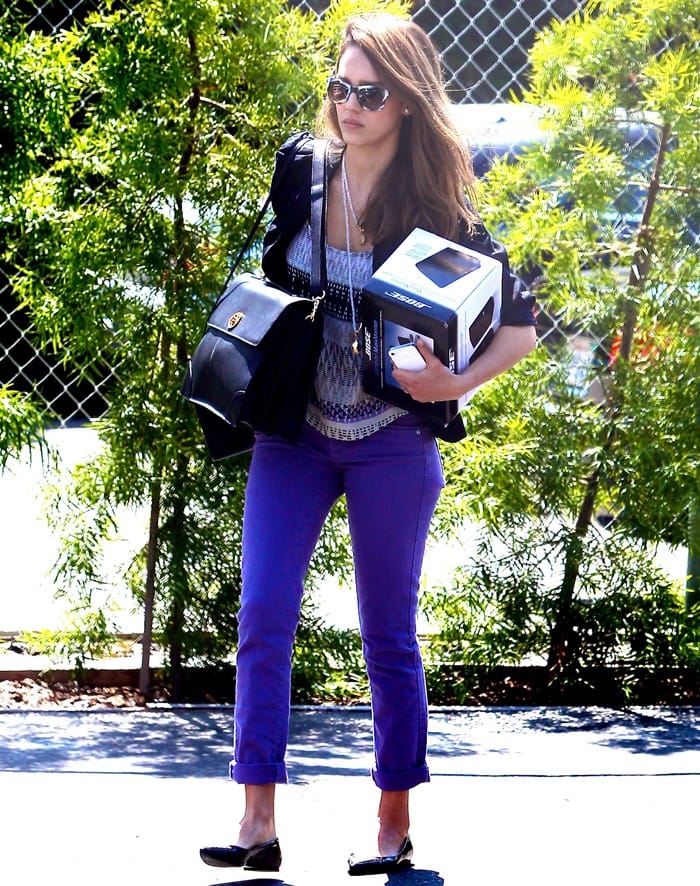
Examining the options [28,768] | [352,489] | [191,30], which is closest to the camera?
[352,489]

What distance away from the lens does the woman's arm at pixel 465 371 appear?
129 inches

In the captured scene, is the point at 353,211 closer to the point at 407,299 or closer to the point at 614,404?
the point at 407,299

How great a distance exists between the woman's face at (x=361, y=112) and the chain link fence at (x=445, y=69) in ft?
3.09

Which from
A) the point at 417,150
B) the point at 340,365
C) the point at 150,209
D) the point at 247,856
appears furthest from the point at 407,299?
the point at 150,209

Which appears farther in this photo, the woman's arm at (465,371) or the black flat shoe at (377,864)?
the black flat shoe at (377,864)

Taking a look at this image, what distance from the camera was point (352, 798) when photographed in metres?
4.07

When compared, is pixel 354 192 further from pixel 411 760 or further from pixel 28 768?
pixel 28 768

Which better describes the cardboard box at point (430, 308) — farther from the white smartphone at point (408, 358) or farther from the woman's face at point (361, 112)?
the woman's face at point (361, 112)

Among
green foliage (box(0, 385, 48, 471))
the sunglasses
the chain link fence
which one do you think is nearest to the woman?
the sunglasses

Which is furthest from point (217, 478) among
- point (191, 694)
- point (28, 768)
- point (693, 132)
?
point (693, 132)

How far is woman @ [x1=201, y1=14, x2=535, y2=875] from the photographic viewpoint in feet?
11.0

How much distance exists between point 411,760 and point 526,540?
1.63 m

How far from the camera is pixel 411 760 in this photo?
3500mm

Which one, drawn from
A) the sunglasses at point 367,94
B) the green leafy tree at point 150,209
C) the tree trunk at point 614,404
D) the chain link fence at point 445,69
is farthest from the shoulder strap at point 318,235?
the tree trunk at point 614,404
